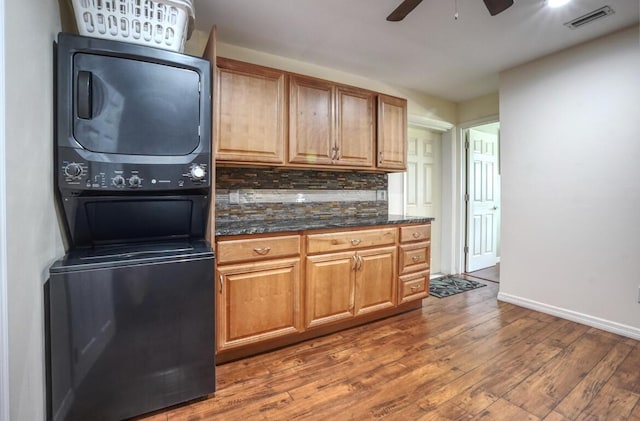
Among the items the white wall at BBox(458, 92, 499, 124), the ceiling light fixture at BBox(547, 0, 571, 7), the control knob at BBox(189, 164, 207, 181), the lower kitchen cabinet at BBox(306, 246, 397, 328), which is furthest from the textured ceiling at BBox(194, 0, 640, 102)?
the lower kitchen cabinet at BBox(306, 246, 397, 328)

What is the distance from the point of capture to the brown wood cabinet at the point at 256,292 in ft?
6.13

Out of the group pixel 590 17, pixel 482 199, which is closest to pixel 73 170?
pixel 590 17

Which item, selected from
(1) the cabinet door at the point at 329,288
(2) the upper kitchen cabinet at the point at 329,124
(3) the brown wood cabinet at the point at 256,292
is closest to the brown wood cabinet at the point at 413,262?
(1) the cabinet door at the point at 329,288

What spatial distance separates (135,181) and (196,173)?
285mm

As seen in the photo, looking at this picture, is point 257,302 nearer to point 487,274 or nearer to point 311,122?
point 311,122

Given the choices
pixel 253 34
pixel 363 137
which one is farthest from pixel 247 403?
pixel 253 34

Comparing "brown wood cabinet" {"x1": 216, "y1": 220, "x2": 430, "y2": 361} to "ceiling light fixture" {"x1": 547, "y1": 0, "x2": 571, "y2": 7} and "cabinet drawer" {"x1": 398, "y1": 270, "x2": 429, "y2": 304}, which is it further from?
"ceiling light fixture" {"x1": 547, "y1": 0, "x2": 571, "y2": 7}

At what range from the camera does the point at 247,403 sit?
1589 mm

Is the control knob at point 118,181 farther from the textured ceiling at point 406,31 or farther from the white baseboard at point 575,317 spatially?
the white baseboard at point 575,317

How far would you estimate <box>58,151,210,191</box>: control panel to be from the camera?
1.38 metres

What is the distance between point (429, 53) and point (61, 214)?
2.88 metres

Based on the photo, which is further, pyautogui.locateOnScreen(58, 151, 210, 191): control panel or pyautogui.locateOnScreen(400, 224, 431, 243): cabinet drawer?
pyautogui.locateOnScreen(400, 224, 431, 243): cabinet drawer

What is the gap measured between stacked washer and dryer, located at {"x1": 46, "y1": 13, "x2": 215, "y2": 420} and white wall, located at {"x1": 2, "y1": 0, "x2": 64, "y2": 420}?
0.06 m

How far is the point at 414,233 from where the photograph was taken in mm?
2762
